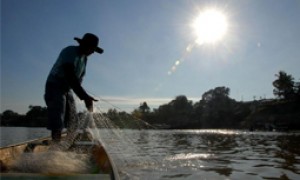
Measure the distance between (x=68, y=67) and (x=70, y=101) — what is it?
131cm

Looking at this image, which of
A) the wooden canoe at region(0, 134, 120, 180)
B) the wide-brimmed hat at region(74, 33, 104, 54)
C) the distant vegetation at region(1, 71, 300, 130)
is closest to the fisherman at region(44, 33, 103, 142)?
the wide-brimmed hat at region(74, 33, 104, 54)

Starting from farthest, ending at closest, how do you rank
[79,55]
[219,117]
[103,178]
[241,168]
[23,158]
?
[219,117] < [241,168] < [79,55] < [23,158] < [103,178]

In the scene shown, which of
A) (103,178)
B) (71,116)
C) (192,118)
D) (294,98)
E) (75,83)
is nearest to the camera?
(103,178)

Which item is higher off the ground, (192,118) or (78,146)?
(192,118)

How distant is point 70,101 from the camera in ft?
21.0

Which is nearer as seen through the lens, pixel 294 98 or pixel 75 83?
pixel 75 83

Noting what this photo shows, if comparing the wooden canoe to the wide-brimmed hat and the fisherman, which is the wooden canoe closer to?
the fisherman

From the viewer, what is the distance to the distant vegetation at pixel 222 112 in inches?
4173

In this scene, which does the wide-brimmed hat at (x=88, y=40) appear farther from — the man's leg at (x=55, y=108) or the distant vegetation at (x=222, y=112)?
the distant vegetation at (x=222, y=112)

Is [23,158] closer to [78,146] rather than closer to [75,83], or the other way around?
[75,83]

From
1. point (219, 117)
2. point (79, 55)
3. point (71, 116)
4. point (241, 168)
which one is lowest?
point (241, 168)

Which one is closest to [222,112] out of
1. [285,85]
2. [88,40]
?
[285,85]

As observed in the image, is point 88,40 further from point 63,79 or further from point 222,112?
point 222,112

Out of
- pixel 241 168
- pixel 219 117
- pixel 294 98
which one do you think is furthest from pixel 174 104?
pixel 241 168
